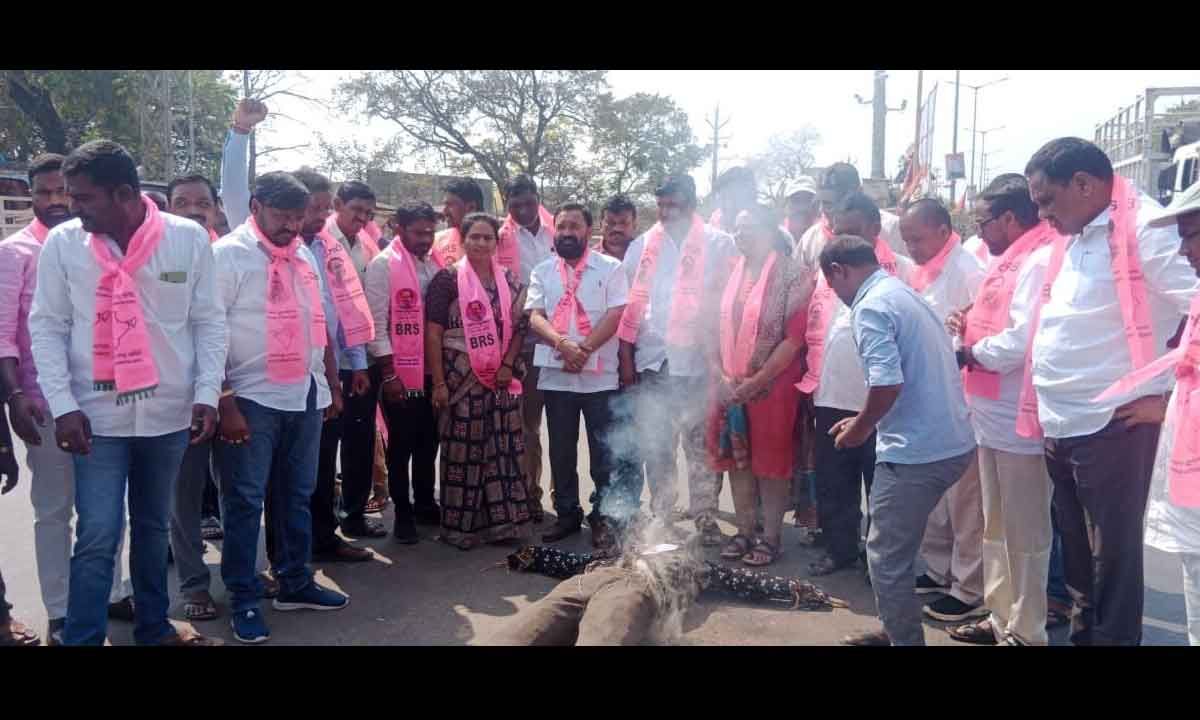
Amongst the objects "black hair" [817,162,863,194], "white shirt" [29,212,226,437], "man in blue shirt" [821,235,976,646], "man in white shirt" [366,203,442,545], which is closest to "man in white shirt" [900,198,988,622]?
"man in blue shirt" [821,235,976,646]

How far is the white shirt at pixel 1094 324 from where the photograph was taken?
9.67 feet

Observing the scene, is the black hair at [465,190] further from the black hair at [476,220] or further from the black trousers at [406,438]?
the black trousers at [406,438]

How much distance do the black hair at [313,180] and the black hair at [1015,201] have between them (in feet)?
11.6

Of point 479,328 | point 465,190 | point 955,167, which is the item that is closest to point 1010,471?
point 479,328

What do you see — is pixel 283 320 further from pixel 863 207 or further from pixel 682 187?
pixel 863 207

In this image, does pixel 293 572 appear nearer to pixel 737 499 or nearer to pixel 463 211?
pixel 737 499

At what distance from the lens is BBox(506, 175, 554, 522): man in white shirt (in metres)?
5.70

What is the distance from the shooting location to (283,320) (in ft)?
12.6

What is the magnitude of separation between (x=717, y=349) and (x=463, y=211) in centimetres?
225

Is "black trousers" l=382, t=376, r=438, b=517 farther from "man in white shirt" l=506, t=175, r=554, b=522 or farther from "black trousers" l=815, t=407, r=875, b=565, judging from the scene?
"black trousers" l=815, t=407, r=875, b=565

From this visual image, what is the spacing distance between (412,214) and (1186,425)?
4.09 m

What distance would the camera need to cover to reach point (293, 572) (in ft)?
13.5

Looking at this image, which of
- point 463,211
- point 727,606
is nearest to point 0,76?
point 463,211

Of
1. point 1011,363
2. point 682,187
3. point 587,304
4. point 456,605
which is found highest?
point 682,187
